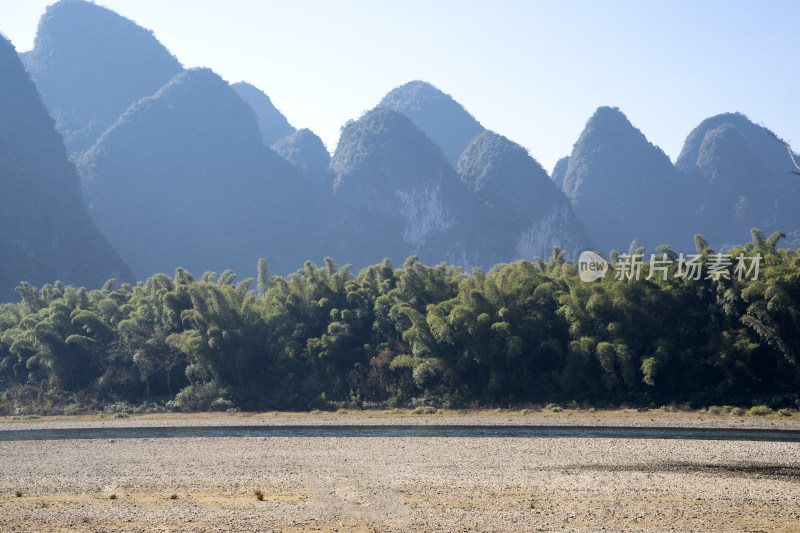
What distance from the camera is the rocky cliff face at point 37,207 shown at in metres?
80.6

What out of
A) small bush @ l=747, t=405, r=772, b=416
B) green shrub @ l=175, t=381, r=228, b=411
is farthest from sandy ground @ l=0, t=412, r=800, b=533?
green shrub @ l=175, t=381, r=228, b=411

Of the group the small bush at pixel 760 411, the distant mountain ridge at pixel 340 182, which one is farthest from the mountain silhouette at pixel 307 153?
the small bush at pixel 760 411

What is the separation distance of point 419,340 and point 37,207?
250 ft

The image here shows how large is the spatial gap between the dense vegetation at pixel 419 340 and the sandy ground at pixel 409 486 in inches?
182

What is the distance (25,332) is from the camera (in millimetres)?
34781

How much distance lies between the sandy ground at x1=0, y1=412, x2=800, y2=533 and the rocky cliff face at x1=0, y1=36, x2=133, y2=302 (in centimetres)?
6502

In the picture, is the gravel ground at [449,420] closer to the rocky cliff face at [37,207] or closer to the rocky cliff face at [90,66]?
the rocky cliff face at [37,207]

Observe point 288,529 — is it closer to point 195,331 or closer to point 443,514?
point 443,514

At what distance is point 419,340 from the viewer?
28562 millimetres

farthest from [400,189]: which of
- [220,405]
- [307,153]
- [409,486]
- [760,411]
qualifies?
[409,486]

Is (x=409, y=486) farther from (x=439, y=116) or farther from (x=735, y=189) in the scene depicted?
(x=439, y=116)

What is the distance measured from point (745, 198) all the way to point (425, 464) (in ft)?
484

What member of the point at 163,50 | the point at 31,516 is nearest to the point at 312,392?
the point at 31,516

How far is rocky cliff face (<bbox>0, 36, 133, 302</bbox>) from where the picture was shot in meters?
80.6
